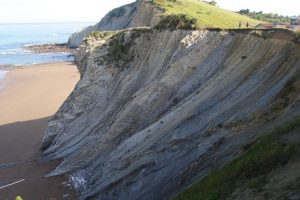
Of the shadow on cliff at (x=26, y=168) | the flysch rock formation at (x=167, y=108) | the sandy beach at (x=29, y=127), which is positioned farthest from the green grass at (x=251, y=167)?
the sandy beach at (x=29, y=127)

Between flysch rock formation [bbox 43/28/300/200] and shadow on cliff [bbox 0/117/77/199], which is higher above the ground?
flysch rock formation [bbox 43/28/300/200]

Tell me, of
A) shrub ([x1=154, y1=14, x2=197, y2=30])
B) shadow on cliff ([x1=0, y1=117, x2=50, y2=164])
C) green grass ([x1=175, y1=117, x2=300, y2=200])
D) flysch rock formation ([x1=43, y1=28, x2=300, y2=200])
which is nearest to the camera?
green grass ([x1=175, y1=117, x2=300, y2=200])

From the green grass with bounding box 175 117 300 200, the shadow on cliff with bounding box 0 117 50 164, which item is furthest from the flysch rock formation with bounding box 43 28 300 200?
the green grass with bounding box 175 117 300 200

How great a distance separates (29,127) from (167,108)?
22959 mm

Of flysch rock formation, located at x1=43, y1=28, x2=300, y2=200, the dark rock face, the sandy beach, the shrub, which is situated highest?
the shrub

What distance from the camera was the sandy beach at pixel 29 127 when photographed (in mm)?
32688

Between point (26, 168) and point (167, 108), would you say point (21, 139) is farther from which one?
point (167, 108)

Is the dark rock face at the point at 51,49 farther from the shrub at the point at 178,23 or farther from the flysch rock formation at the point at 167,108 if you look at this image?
the shrub at the point at 178,23

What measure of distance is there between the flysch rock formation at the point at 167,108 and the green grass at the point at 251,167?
2.53m

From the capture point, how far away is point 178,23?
37375 millimetres

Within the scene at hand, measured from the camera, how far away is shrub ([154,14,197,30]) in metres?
36.2

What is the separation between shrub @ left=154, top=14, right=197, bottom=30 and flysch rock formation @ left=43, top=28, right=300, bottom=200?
2.74 feet

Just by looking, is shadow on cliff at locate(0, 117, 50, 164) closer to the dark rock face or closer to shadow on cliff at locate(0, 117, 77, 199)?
shadow on cliff at locate(0, 117, 77, 199)

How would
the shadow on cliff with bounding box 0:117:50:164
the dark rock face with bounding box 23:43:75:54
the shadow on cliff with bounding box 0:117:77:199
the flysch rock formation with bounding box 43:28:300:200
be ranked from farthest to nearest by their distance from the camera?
the dark rock face with bounding box 23:43:75:54 → the shadow on cliff with bounding box 0:117:50:164 → the shadow on cliff with bounding box 0:117:77:199 → the flysch rock formation with bounding box 43:28:300:200
